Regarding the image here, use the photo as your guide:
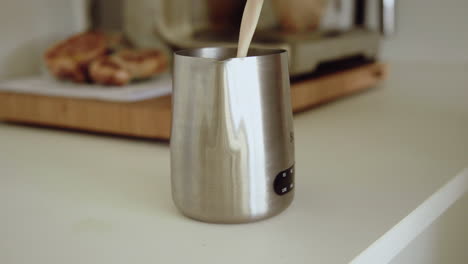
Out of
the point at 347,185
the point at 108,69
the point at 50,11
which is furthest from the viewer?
the point at 50,11

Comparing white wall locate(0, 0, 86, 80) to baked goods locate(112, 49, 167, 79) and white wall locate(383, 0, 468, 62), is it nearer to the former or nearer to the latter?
baked goods locate(112, 49, 167, 79)

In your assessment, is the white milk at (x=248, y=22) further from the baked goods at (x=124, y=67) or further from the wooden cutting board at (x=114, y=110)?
the baked goods at (x=124, y=67)

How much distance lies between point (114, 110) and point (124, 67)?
4.6 inches

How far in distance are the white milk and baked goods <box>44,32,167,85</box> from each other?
1.36 feet

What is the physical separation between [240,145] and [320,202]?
12cm

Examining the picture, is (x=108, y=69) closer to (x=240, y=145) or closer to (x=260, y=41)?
(x=260, y=41)

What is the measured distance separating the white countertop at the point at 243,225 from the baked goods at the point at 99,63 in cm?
10

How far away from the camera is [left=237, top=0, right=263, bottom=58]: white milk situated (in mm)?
437

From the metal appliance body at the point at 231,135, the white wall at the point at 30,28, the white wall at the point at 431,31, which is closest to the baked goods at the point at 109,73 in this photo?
the white wall at the point at 30,28

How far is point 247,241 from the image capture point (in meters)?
0.44

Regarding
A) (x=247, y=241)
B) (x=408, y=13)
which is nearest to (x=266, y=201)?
(x=247, y=241)

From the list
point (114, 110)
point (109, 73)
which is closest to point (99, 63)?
point (109, 73)

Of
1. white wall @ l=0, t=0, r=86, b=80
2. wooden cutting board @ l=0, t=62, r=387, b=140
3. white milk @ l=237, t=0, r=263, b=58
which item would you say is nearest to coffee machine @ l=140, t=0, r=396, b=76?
wooden cutting board @ l=0, t=62, r=387, b=140

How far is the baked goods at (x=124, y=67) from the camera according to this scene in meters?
0.84
